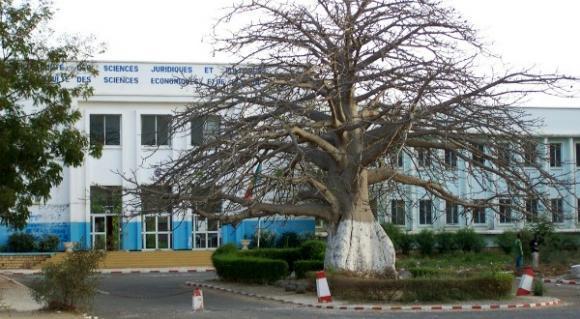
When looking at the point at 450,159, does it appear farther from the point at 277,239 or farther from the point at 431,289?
the point at 277,239

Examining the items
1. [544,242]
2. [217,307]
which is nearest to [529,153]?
[217,307]

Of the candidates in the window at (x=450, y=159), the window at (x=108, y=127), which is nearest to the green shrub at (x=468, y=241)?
the window at (x=450, y=159)

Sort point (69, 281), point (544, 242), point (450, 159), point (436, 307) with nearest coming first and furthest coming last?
point (69, 281), point (436, 307), point (450, 159), point (544, 242)

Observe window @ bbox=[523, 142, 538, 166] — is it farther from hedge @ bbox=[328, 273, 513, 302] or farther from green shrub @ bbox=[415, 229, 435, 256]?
green shrub @ bbox=[415, 229, 435, 256]

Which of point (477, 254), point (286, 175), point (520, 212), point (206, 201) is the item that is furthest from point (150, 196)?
point (477, 254)

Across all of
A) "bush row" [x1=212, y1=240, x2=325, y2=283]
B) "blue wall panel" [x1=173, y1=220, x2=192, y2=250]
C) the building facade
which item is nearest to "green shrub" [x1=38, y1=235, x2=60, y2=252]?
the building facade

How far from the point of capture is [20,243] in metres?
48.1

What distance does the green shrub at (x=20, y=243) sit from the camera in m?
48.1

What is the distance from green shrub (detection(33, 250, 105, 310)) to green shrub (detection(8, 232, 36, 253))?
96.7 ft

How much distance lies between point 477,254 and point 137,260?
18.8m

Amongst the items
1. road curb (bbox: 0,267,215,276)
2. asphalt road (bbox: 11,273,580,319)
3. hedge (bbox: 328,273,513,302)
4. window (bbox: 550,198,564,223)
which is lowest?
road curb (bbox: 0,267,215,276)

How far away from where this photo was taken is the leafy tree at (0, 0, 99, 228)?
2402 centimetres

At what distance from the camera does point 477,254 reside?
1812 inches

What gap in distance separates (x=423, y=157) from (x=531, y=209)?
394 centimetres
